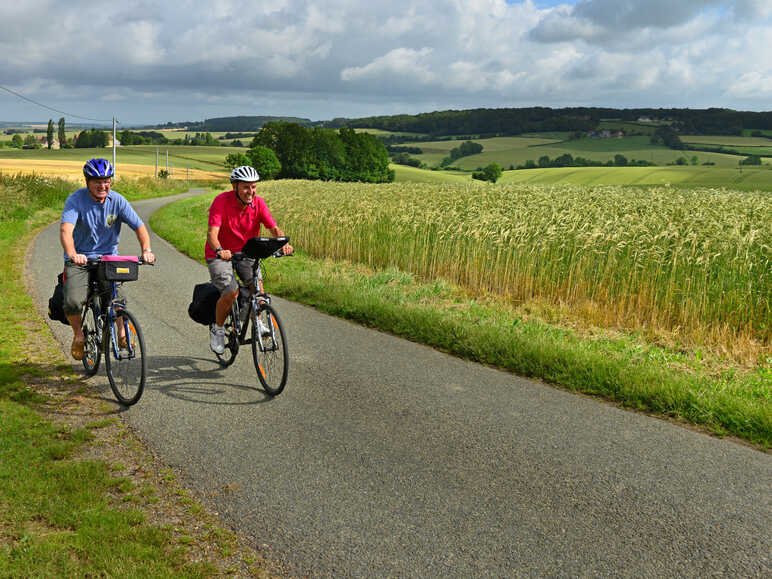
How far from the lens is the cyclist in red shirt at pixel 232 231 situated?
6.89 m

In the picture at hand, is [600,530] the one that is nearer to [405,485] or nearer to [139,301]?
[405,485]

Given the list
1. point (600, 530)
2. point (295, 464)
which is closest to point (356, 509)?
point (295, 464)

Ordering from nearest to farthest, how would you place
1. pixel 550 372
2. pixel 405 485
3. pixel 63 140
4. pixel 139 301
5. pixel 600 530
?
pixel 600 530 < pixel 405 485 < pixel 550 372 < pixel 139 301 < pixel 63 140

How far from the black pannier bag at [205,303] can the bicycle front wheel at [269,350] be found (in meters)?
0.81

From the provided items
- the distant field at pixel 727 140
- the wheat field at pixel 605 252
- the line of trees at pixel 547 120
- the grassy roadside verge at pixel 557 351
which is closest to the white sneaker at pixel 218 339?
the grassy roadside verge at pixel 557 351

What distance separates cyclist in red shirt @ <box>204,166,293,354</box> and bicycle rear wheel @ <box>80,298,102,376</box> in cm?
126

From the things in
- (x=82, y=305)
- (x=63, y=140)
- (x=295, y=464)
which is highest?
(x=63, y=140)

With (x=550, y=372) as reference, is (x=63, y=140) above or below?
above

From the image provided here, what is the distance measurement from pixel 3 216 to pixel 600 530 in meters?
26.2

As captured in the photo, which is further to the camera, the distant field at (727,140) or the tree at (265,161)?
the distant field at (727,140)

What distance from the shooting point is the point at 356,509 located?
14.2 ft

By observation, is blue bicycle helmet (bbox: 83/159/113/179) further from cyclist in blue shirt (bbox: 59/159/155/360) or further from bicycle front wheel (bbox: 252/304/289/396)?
bicycle front wheel (bbox: 252/304/289/396)

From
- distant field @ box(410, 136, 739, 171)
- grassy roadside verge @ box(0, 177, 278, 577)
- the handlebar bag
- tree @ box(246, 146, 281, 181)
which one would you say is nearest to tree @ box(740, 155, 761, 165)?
distant field @ box(410, 136, 739, 171)

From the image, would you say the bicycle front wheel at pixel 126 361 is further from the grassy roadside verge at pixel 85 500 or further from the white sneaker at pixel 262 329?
the white sneaker at pixel 262 329
